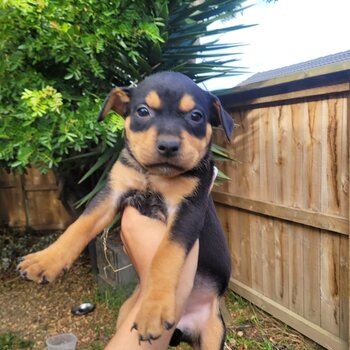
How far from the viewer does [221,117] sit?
1.92 metres

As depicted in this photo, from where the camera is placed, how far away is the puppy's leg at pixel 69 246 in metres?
1.60

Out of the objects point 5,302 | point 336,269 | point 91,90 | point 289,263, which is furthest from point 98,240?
point 336,269

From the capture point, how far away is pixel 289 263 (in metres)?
3.46

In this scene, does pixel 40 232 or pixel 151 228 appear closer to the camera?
pixel 151 228

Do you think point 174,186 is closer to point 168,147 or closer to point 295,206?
point 168,147

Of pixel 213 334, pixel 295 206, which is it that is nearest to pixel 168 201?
pixel 213 334

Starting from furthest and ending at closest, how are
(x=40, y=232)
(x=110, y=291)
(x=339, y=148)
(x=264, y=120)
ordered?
(x=40, y=232)
(x=110, y=291)
(x=264, y=120)
(x=339, y=148)

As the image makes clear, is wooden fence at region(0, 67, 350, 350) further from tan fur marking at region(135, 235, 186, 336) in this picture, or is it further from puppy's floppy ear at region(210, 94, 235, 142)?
tan fur marking at region(135, 235, 186, 336)

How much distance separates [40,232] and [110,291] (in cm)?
290

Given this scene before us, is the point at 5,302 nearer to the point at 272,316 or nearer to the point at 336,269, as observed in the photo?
the point at 272,316

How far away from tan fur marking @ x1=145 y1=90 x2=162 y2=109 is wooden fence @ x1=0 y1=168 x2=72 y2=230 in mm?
5249

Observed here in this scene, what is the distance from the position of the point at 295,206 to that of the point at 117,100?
1.95 m

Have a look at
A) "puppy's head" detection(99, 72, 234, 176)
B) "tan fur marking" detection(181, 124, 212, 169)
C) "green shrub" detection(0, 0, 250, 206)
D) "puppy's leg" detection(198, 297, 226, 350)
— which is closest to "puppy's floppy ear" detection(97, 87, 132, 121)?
"puppy's head" detection(99, 72, 234, 176)

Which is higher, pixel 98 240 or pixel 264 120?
pixel 264 120
